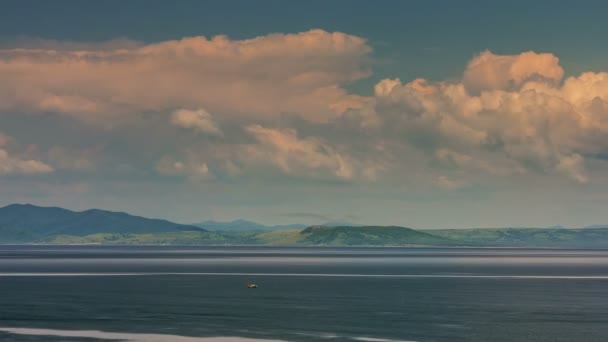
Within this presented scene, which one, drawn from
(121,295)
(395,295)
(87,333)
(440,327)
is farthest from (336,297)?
(87,333)

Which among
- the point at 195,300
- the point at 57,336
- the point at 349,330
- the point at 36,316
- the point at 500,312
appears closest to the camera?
the point at 57,336

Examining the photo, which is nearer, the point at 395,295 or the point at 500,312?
the point at 500,312

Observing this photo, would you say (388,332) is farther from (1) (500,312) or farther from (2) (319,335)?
(1) (500,312)

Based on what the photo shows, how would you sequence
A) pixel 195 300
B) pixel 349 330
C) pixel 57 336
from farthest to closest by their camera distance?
1. pixel 195 300
2. pixel 349 330
3. pixel 57 336

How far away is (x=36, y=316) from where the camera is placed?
75438mm

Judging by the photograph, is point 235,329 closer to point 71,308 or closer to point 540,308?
point 71,308

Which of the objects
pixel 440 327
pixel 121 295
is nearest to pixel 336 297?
pixel 121 295

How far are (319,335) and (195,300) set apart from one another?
3396 centimetres

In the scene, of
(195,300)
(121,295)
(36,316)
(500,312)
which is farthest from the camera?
(121,295)

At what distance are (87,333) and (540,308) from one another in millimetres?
40695

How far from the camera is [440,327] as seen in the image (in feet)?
224

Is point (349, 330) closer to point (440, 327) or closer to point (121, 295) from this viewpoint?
point (440, 327)

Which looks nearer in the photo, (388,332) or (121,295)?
(388,332)

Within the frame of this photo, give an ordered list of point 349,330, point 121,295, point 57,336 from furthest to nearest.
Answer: point 121,295 < point 349,330 < point 57,336
